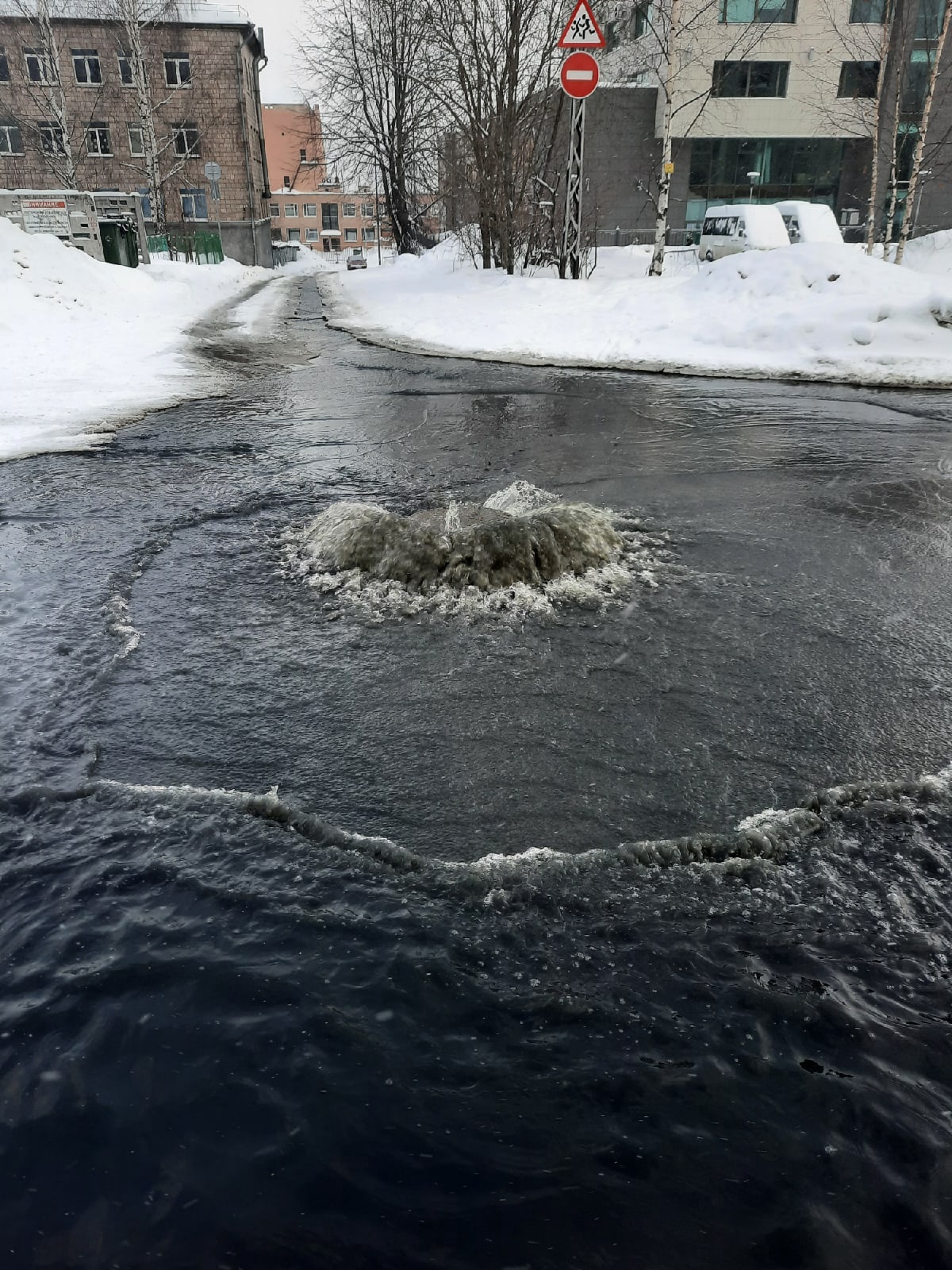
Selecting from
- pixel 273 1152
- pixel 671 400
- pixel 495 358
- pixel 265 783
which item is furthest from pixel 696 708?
pixel 495 358

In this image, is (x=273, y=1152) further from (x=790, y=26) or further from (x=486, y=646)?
(x=790, y=26)

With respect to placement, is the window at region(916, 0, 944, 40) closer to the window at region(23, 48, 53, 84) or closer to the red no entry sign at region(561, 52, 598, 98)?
the red no entry sign at region(561, 52, 598, 98)

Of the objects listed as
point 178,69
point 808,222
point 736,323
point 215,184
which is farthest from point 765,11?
point 736,323

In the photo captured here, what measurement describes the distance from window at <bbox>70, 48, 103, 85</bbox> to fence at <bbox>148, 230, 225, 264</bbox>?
8.77 m

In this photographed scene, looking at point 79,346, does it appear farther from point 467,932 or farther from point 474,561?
point 467,932

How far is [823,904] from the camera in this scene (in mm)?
2217

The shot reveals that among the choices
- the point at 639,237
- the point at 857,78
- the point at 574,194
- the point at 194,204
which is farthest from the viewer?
the point at 194,204

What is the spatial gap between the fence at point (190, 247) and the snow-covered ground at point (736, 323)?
60.7 feet

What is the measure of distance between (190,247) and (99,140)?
10.0 metres

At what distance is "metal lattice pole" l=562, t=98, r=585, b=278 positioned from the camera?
587 inches

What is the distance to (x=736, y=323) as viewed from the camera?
1166 cm

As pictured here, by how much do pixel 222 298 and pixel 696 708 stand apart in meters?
23.7

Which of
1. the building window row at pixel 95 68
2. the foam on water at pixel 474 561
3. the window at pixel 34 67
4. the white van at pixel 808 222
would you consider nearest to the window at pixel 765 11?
the white van at pixel 808 222

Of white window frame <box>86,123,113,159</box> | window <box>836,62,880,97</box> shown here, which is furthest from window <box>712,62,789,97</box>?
white window frame <box>86,123,113,159</box>
